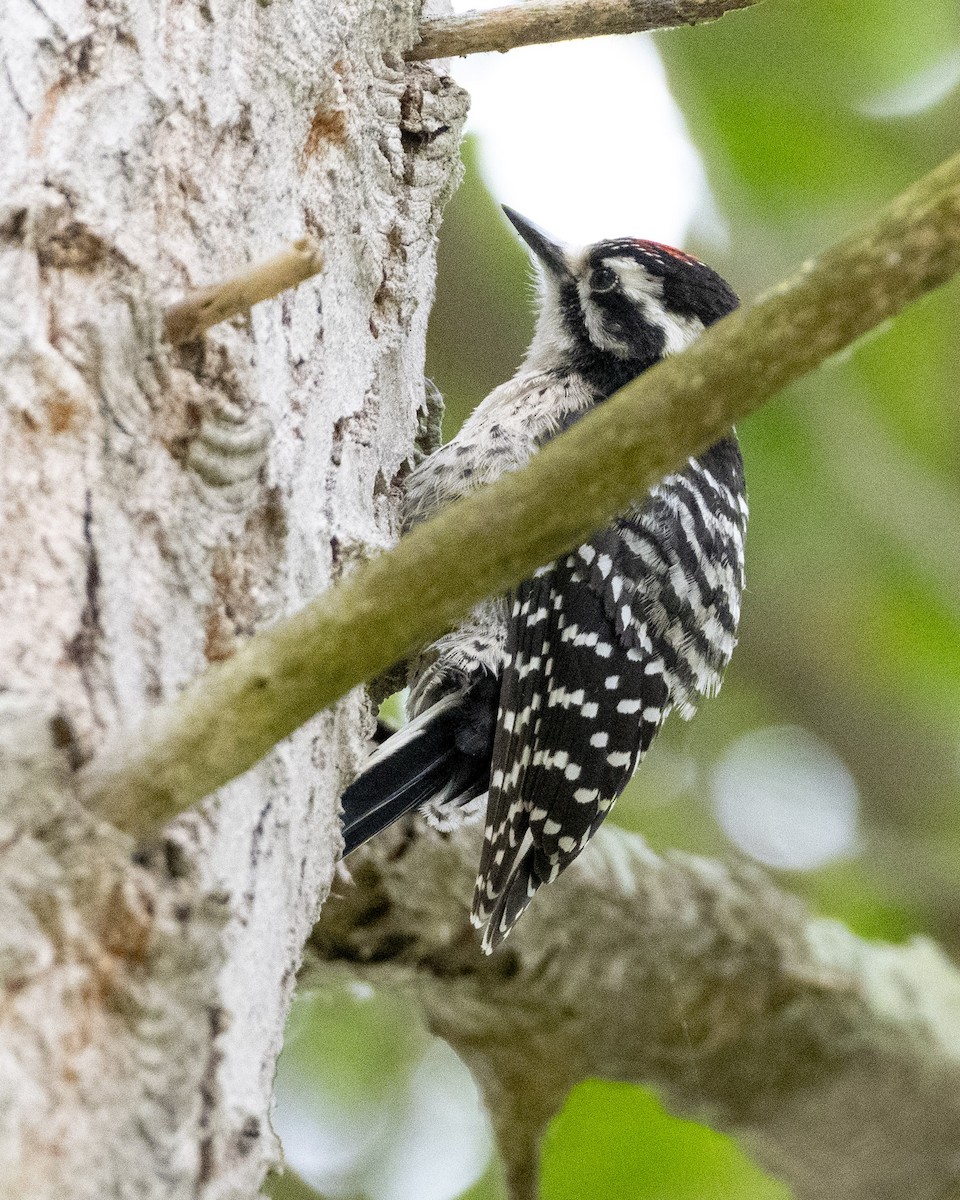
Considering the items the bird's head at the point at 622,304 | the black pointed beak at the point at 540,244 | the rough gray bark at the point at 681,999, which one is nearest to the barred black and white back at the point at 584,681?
the rough gray bark at the point at 681,999

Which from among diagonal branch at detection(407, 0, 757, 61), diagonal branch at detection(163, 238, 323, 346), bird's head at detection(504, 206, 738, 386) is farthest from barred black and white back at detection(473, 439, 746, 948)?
diagonal branch at detection(163, 238, 323, 346)

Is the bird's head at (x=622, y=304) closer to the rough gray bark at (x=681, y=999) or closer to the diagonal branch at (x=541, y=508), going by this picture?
the rough gray bark at (x=681, y=999)

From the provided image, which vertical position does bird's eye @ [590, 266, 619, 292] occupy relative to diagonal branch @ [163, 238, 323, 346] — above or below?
below

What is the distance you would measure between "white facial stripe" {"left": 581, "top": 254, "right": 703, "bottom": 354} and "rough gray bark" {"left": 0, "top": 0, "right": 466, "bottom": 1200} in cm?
107

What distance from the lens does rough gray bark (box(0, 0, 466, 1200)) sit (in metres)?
0.99

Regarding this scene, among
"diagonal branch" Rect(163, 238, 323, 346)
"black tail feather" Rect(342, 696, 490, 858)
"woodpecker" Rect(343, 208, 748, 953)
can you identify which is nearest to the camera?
"diagonal branch" Rect(163, 238, 323, 346)

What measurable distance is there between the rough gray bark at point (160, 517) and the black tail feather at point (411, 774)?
36 cm

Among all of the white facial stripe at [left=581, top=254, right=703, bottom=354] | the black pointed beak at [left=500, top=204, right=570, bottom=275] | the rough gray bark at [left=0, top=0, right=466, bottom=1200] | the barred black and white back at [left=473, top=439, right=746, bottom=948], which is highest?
the rough gray bark at [left=0, top=0, right=466, bottom=1200]

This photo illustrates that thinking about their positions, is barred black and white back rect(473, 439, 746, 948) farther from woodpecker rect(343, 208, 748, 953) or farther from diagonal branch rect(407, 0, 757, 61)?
diagonal branch rect(407, 0, 757, 61)

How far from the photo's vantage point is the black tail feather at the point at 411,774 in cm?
221

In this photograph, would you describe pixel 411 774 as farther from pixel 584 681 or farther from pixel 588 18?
pixel 588 18

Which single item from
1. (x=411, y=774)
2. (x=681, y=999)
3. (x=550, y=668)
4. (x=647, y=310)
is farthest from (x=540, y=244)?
(x=681, y=999)

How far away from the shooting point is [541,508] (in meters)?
0.96

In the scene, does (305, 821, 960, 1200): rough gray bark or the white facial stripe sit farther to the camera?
the white facial stripe
